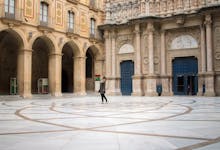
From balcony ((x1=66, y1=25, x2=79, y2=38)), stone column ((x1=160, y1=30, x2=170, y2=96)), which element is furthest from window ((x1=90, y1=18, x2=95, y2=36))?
stone column ((x1=160, y1=30, x2=170, y2=96))

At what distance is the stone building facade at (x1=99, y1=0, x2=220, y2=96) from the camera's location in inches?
990

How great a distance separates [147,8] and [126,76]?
773 cm

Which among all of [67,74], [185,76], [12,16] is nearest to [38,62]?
[67,74]

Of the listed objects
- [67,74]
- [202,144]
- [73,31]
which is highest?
[73,31]

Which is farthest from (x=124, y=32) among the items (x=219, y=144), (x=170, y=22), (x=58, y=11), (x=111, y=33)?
(x=219, y=144)

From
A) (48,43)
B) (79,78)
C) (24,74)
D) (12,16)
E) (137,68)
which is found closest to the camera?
(12,16)

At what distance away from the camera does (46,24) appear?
24.9 meters

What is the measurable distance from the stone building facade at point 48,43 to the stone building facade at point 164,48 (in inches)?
95.2

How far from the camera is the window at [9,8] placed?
2162cm

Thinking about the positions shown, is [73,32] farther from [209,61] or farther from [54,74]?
[209,61]

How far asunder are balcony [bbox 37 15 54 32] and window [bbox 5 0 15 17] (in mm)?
2660

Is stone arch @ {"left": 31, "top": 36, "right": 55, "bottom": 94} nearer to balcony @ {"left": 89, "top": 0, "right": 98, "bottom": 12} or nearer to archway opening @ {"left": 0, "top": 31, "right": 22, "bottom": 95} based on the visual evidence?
archway opening @ {"left": 0, "top": 31, "right": 22, "bottom": 95}

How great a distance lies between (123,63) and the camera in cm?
3048

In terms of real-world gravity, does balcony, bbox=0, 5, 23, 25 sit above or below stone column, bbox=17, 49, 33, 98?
above
